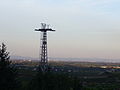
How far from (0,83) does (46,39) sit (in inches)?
893

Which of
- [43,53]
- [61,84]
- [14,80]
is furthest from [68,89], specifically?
[14,80]

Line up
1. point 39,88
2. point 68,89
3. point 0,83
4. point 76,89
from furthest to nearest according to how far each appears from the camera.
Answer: point 68,89, point 76,89, point 39,88, point 0,83

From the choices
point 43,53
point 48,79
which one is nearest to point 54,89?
point 48,79

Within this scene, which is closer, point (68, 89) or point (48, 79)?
point (48, 79)

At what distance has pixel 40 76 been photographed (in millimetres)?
27016

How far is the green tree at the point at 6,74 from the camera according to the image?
14523 millimetres

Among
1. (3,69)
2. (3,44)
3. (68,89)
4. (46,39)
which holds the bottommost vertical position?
(68,89)

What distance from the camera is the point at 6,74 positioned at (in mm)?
14750

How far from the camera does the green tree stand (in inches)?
572

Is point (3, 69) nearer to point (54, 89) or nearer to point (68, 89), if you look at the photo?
point (54, 89)

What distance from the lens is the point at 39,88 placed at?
25.9 meters

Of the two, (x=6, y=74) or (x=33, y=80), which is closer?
(x=6, y=74)

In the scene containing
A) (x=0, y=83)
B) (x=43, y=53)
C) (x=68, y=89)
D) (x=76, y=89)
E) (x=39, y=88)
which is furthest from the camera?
(x=43, y=53)

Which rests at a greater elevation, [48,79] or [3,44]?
[3,44]
